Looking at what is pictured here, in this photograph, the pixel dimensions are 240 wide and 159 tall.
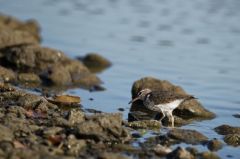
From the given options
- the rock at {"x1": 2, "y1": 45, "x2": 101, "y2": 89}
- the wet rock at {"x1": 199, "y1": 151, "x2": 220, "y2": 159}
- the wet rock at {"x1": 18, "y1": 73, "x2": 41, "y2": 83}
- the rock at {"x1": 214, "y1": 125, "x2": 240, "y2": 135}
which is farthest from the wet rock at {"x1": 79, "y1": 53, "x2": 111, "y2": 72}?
the wet rock at {"x1": 199, "y1": 151, "x2": 220, "y2": 159}

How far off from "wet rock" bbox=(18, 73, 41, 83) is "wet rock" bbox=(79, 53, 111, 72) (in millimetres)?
4333

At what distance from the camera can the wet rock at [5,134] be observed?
11210 millimetres

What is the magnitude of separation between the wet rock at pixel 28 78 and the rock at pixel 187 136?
7446 mm

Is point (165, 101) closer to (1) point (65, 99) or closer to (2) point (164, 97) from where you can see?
(2) point (164, 97)

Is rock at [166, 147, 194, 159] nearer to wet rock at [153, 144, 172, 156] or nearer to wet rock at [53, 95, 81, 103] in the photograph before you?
wet rock at [153, 144, 172, 156]

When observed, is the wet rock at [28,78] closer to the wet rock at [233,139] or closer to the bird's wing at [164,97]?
the bird's wing at [164,97]

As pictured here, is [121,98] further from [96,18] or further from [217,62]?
[96,18]

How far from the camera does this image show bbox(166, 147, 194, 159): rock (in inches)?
453

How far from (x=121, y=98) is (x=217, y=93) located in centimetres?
355

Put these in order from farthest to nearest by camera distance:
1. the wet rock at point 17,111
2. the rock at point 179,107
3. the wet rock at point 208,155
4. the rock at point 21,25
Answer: the rock at point 21,25
the rock at point 179,107
the wet rock at point 17,111
the wet rock at point 208,155

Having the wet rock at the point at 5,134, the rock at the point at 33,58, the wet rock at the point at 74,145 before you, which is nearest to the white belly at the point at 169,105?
the wet rock at the point at 74,145

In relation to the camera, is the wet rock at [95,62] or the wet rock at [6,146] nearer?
the wet rock at [6,146]

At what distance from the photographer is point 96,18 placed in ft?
110

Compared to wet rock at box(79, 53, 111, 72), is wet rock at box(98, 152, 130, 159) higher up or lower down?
lower down
